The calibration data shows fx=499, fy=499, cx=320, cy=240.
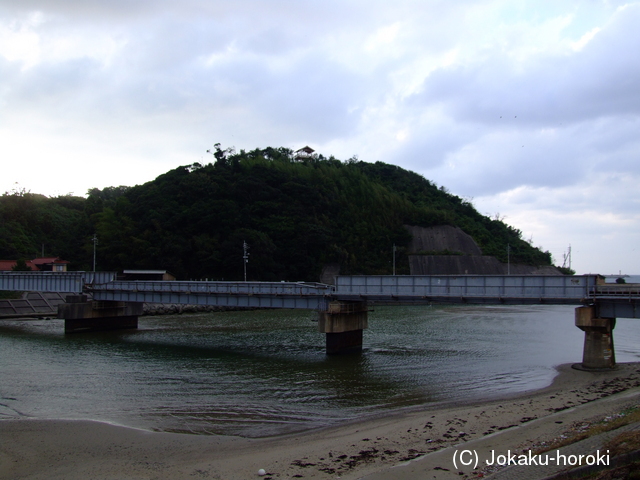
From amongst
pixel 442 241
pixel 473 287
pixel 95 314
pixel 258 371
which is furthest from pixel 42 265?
pixel 442 241

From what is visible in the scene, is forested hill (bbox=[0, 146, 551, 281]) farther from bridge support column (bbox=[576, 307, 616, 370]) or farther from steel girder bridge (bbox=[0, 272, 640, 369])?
bridge support column (bbox=[576, 307, 616, 370])

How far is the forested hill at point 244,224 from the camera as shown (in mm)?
102125

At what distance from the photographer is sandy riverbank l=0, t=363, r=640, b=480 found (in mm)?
15203

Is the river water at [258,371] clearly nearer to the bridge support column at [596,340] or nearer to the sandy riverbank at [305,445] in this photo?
the sandy riverbank at [305,445]

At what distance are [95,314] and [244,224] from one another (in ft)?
188

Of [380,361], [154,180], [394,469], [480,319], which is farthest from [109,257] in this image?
[394,469]

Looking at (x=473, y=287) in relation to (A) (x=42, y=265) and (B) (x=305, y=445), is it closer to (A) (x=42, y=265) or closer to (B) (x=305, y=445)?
(B) (x=305, y=445)

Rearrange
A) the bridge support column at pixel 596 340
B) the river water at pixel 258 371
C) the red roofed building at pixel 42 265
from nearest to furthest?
the river water at pixel 258 371 < the bridge support column at pixel 596 340 < the red roofed building at pixel 42 265

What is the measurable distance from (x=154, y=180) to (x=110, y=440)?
379 feet

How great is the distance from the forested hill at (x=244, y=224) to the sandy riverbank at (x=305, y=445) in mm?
81331

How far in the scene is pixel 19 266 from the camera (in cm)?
8500

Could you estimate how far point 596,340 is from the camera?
1222 inches

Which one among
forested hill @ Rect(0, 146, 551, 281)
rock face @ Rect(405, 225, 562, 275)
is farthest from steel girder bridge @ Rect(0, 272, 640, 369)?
rock face @ Rect(405, 225, 562, 275)

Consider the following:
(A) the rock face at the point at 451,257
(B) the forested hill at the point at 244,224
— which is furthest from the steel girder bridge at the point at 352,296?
(A) the rock face at the point at 451,257
